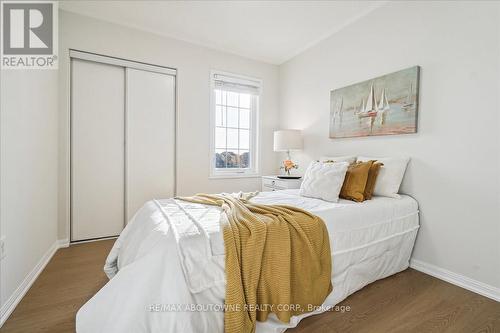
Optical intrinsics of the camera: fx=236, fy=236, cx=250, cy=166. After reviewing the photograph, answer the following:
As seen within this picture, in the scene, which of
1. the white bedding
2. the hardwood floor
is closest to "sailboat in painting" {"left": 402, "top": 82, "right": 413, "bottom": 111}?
the white bedding

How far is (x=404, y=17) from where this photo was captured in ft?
7.70

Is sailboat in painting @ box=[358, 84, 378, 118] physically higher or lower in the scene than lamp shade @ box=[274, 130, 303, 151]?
higher

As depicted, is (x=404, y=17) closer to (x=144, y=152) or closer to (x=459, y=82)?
(x=459, y=82)

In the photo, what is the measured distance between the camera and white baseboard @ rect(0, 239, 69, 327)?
150cm

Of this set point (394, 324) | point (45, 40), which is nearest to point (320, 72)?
point (394, 324)

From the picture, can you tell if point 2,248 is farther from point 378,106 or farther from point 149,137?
point 378,106

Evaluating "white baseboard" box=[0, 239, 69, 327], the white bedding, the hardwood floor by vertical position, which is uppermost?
the white bedding

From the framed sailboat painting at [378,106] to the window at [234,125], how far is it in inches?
56.2

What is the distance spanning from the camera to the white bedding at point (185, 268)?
1.08 m

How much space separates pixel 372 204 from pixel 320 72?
2145mm

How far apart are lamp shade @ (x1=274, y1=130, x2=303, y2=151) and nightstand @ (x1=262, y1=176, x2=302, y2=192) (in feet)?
1.65

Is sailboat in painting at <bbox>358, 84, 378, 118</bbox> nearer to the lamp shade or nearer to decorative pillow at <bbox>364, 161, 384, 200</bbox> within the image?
decorative pillow at <bbox>364, 161, 384, 200</bbox>

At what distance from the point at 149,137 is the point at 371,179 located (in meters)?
2.76

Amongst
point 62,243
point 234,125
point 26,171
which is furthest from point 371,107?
point 62,243
